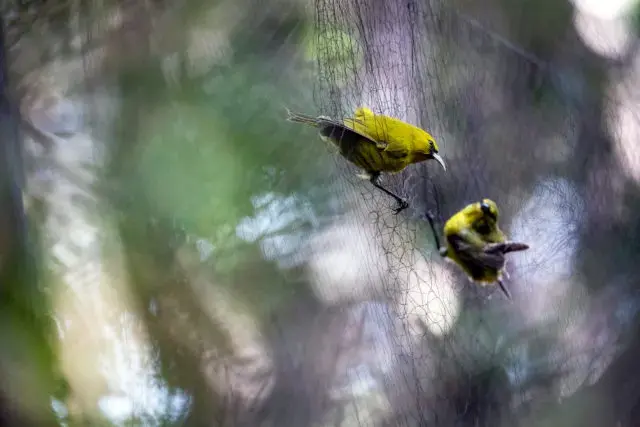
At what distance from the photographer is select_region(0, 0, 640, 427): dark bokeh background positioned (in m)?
0.53

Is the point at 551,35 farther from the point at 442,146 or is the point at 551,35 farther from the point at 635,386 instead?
the point at 635,386

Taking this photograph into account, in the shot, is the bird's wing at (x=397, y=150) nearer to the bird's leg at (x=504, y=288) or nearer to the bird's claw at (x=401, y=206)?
the bird's claw at (x=401, y=206)

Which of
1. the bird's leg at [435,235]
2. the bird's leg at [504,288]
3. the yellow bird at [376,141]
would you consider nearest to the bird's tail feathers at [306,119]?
the yellow bird at [376,141]

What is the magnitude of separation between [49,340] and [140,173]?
0.60 ft

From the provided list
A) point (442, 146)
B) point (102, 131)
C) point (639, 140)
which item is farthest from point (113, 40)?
point (639, 140)

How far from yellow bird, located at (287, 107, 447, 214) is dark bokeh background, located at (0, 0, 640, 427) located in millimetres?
44

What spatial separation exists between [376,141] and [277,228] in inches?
9.9

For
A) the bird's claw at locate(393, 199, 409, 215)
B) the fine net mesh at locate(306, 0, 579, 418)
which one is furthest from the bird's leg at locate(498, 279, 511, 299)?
the bird's claw at locate(393, 199, 409, 215)

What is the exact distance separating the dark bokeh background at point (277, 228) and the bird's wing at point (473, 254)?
31mm

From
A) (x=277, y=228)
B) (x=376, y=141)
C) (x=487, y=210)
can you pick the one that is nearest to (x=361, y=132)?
(x=376, y=141)

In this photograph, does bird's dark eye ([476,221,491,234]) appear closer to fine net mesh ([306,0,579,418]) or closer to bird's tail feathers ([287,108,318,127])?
fine net mesh ([306,0,579,418])

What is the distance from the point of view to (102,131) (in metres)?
0.59

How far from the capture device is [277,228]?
2.10ft

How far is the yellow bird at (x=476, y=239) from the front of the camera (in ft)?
1.59
